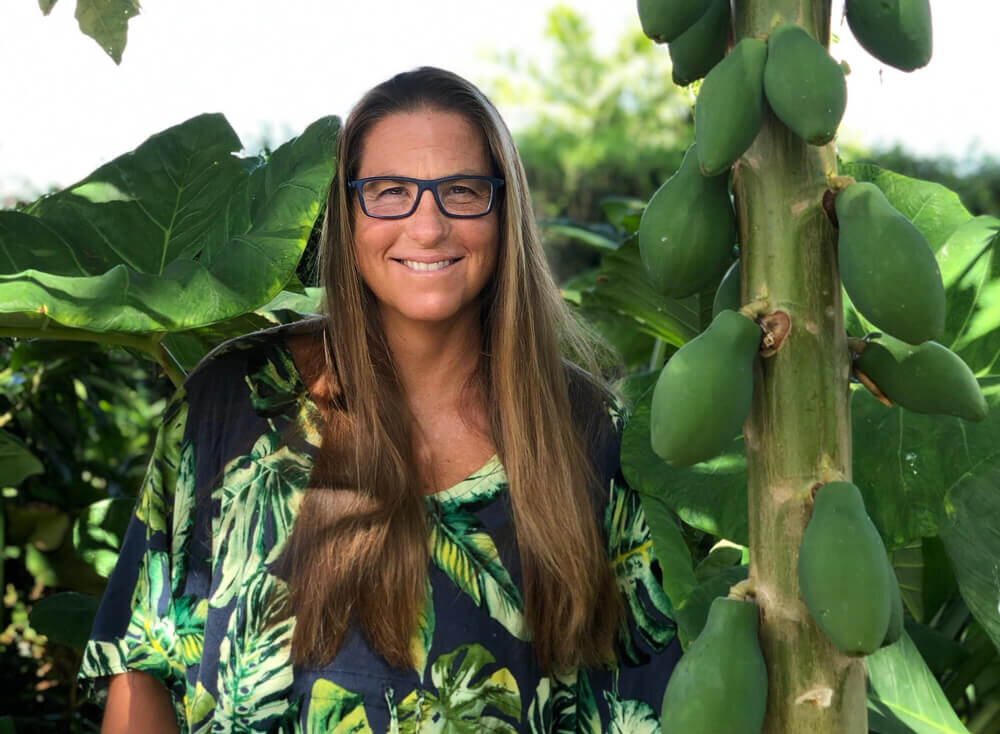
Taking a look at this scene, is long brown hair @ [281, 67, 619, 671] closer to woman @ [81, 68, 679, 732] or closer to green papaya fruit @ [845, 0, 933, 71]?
woman @ [81, 68, 679, 732]

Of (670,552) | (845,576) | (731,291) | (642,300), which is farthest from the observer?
(642,300)

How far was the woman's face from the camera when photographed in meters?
1.58

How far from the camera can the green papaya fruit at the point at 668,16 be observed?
76 centimetres

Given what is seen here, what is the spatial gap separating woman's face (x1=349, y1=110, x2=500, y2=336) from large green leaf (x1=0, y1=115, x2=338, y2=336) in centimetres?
9

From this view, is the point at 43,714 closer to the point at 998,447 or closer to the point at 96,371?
the point at 96,371

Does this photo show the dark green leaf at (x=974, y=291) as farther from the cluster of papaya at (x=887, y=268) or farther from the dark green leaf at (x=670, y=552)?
the cluster of papaya at (x=887, y=268)

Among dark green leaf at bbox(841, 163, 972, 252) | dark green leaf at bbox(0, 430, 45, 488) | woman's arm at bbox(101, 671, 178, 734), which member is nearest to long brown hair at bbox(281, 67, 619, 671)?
woman's arm at bbox(101, 671, 178, 734)

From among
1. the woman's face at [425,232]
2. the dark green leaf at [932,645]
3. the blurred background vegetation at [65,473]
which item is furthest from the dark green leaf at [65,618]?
the dark green leaf at [932,645]

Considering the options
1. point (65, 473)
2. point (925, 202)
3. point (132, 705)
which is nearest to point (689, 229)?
point (925, 202)

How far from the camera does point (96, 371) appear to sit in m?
2.67

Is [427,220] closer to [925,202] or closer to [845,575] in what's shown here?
[925,202]

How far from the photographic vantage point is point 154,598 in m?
1.61

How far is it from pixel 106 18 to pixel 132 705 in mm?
985

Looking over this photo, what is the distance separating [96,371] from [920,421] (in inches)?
76.2
